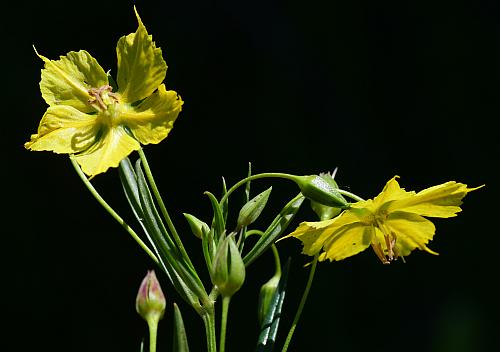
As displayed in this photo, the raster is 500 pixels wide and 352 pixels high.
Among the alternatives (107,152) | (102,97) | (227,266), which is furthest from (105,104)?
(227,266)

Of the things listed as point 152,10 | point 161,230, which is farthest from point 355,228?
point 152,10

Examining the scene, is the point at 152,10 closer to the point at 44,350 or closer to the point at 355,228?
the point at 44,350

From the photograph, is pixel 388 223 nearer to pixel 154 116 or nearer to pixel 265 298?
pixel 265 298

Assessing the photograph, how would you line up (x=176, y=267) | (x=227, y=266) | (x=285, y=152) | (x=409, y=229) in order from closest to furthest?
(x=227, y=266) < (x=176, y=267) < (x=409, y=229) < (x=285, y=152)

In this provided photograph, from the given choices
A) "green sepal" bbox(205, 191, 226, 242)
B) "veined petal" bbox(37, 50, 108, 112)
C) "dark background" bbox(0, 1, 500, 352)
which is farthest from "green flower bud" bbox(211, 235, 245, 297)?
"dark background" bbox(0, 1, 500, 352)

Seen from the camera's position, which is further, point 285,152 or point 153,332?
point 285,152

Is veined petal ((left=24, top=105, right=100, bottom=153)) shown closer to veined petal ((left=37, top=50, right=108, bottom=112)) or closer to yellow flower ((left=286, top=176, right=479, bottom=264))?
veined petal ((left=37, top=50, right=108, bottom=112))
